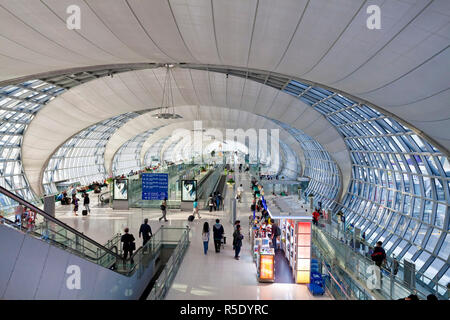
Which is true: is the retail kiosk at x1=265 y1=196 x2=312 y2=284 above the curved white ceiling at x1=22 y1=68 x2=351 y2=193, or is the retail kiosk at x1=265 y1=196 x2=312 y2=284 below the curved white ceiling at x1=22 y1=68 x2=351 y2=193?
below

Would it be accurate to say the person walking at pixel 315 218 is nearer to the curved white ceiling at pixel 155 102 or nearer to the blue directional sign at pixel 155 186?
the blue directional sign at pixel 155 186

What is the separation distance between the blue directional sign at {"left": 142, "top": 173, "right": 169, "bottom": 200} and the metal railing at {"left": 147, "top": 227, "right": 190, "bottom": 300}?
6.97 metres

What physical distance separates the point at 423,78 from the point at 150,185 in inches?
606

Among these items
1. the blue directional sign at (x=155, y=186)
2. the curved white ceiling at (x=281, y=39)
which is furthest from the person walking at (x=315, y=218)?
the blue directional sign at (x=155, y=186)

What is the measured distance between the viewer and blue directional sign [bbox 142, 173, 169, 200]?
18.8 meters

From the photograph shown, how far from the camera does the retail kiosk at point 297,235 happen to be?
30.5 feet

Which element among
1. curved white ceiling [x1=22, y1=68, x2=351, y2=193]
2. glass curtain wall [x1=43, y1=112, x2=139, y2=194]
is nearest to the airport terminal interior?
curved white ceiling [x1=22, y1=68, x2=351, y2=193]

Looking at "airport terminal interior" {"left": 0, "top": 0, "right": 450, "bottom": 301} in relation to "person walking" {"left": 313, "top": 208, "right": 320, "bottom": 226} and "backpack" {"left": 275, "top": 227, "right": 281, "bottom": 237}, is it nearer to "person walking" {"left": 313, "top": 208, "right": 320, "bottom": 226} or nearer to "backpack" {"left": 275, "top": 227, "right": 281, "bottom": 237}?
"backpack" {"left": 275, "top": 227, "right": 281, "bottom": 237}

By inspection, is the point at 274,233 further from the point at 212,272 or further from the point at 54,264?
the point at 54,264

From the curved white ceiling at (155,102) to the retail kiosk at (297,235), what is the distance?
1315 cm

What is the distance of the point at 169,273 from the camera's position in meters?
8.35

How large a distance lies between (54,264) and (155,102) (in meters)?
24.6

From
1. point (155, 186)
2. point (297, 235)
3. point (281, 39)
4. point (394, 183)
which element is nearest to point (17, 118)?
point (155, 186)

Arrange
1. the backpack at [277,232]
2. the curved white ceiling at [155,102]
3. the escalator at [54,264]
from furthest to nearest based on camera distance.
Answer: the curved white ceiling at [155,102]
the backpack at [277,232]
the escalator at [54,264]
